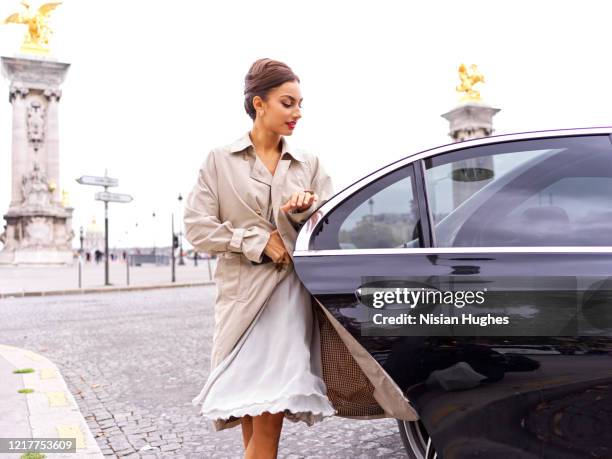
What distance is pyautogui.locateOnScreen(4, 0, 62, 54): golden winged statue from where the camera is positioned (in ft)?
132

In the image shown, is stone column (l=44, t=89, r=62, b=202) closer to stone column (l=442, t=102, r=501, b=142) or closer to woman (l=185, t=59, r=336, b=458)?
stone column (l=442, t=102, r=501, b=142)

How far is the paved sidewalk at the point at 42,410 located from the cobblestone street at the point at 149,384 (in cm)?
17

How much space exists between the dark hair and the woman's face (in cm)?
2

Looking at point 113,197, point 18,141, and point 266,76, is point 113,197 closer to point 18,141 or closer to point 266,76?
point 266,76

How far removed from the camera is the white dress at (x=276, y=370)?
2230mm

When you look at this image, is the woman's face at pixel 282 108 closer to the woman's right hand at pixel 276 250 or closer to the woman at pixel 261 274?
the woman at pixel 261 274

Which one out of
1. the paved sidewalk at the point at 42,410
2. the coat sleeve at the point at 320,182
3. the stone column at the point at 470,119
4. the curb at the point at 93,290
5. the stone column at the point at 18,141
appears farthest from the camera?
the stone column at the point at 470,119

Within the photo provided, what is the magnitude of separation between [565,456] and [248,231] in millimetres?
1368

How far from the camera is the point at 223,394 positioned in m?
2.28

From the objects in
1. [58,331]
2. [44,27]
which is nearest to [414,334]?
[58,331]

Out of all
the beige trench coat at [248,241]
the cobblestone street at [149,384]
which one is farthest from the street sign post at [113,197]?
the beige trench coat at [248,241]

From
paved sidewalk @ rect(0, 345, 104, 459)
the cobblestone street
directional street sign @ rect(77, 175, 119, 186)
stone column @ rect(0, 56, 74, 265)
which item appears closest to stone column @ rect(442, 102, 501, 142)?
stone column @ rect(0, 56, 74, 265)

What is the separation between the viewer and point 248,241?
2322 millimetres

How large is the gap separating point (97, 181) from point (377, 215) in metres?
18.7
